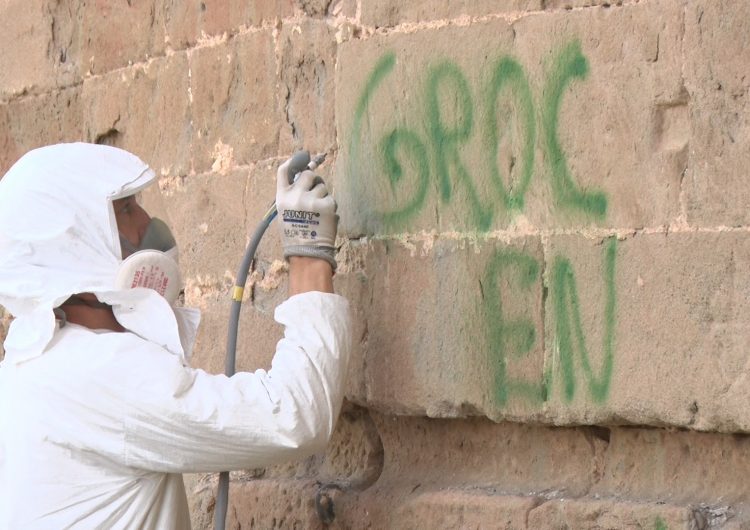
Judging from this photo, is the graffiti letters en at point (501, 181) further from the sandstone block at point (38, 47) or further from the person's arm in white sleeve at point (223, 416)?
the sandstone block at point (38, 47)

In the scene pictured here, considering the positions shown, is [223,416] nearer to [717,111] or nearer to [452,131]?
[452,131]

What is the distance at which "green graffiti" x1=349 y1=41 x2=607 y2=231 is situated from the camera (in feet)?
11.0

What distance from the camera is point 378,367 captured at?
3.68m

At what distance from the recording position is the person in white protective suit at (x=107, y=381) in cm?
305

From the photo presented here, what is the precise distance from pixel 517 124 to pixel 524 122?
0.07 feet

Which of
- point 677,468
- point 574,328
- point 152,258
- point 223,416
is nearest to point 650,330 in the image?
point 574,328

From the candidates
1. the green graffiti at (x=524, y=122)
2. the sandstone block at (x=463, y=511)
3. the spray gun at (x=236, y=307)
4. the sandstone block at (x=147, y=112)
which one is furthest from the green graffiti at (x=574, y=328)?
the sandstone block at (x=147, y=112)

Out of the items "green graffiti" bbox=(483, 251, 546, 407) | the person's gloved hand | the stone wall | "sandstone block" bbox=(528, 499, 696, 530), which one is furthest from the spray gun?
"sandstone block" bbox=(528, 499, 696, 530)

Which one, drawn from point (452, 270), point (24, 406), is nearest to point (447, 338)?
point (452, 270)

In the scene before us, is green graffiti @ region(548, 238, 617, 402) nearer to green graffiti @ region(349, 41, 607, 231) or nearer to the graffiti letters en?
the graffiti letters en

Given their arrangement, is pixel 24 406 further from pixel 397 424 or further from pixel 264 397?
pixel 397 424

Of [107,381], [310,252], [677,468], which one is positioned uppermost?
[310,252]

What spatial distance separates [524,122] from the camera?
3.41 m

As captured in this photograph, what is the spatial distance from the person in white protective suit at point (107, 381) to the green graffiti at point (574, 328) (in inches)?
21.4
